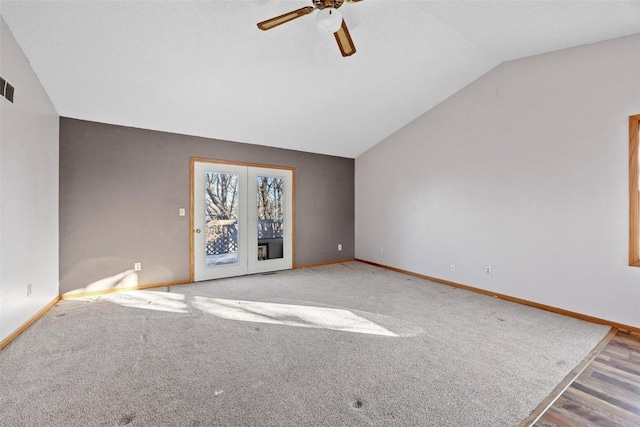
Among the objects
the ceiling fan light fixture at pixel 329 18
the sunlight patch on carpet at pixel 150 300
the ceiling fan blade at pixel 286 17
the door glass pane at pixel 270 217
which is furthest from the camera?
the door glass pane at pixel 270 217

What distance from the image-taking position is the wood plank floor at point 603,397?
1697 mm

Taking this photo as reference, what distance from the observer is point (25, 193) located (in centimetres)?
287

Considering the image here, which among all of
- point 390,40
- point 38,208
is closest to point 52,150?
point 38,208

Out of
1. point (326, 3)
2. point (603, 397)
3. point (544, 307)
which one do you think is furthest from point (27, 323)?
point (544, 307)

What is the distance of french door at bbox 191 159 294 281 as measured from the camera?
15.7 ft

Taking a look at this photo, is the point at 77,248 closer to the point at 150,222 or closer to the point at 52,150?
the point at 150,222

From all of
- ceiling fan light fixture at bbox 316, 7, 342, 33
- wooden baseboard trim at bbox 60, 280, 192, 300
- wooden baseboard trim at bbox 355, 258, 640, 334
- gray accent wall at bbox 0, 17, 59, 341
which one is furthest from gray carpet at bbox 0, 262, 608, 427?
ceiling fan light fixture at bbox 316, 7, 342, 33

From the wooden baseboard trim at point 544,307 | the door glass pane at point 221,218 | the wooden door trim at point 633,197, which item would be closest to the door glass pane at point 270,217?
the door glass pane at point 221,218

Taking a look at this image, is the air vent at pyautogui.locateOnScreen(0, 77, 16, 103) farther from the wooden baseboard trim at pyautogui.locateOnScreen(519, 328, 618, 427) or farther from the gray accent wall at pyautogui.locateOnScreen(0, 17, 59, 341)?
the wooden baseboard trim at pyautogui.locateOnScreen(519, 328, 618, 427)

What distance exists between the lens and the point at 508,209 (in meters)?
3.90

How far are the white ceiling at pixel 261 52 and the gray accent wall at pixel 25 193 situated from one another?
265 mm

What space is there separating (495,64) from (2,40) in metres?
5.36

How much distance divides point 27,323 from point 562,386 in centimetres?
473

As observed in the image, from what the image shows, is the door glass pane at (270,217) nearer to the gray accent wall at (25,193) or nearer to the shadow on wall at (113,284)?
the shadow on wall at (113,284)
